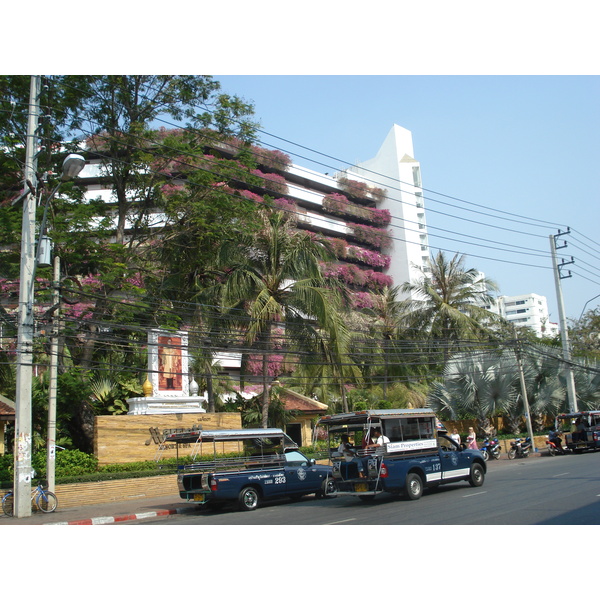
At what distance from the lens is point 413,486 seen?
1495cm

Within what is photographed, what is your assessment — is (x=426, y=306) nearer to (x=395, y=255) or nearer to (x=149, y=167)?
(x=149, y=167)

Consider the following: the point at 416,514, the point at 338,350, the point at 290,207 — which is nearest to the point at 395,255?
the point at 290,207

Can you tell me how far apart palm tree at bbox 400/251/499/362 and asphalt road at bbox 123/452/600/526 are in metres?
18.2

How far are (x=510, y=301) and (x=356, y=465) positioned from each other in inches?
6499

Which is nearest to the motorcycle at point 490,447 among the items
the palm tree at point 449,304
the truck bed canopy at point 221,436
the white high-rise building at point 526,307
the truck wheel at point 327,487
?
the palm tree at point 449,304

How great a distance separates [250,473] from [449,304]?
80.4 feet

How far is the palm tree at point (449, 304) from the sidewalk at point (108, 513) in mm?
21967

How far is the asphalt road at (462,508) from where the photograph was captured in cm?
1088

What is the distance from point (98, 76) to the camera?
23688 millimetres

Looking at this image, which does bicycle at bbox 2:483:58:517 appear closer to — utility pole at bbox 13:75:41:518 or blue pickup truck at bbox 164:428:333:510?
utility pole at bbox 13:75:41:518

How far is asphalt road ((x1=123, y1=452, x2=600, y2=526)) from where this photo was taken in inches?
428

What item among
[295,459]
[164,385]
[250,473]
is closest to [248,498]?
[250,473]

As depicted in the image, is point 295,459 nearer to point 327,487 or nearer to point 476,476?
point 327,487

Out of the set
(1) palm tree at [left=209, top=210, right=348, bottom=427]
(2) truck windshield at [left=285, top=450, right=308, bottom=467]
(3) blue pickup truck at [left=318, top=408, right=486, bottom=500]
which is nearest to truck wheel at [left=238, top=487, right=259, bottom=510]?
(2) truck windshield at [left=285, top=450, right=308, bottom=467]
